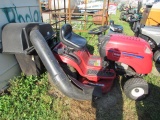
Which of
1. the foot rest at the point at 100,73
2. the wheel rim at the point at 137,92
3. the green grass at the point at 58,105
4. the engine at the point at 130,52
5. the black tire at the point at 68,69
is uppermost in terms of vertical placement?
the engine at the point at 130,52

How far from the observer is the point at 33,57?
8.46 feet

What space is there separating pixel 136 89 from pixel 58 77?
1.40m

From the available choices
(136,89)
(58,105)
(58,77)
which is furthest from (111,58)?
(58,105)

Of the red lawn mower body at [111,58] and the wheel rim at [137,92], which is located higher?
the red lawn mower body at [111,58]

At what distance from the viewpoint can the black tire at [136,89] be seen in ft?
8.15

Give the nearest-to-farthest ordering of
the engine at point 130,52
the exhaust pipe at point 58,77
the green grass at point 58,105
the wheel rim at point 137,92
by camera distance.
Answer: the exhaust pipe at point 58,77 < the green grass at point 58,105 < the engine at point 130,52 < the wheel rim at point 137,92

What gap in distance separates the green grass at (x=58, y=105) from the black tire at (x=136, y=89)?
0.12 metres

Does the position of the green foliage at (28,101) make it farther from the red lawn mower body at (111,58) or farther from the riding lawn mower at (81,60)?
the red lawn mower body at (111,58)

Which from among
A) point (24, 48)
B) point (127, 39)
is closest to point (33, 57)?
point (24, 48)

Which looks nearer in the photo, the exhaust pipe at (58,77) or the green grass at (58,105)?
the exhaust pipe at (58,77)

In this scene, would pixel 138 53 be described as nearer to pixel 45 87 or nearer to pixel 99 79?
pixel 99 79

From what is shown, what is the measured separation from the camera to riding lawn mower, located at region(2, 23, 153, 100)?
2.21 metres

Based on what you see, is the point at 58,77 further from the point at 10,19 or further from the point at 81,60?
the point at 10,19

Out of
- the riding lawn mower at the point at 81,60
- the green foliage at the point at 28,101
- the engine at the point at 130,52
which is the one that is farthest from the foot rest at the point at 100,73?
the green foliage at the point at 28,101
